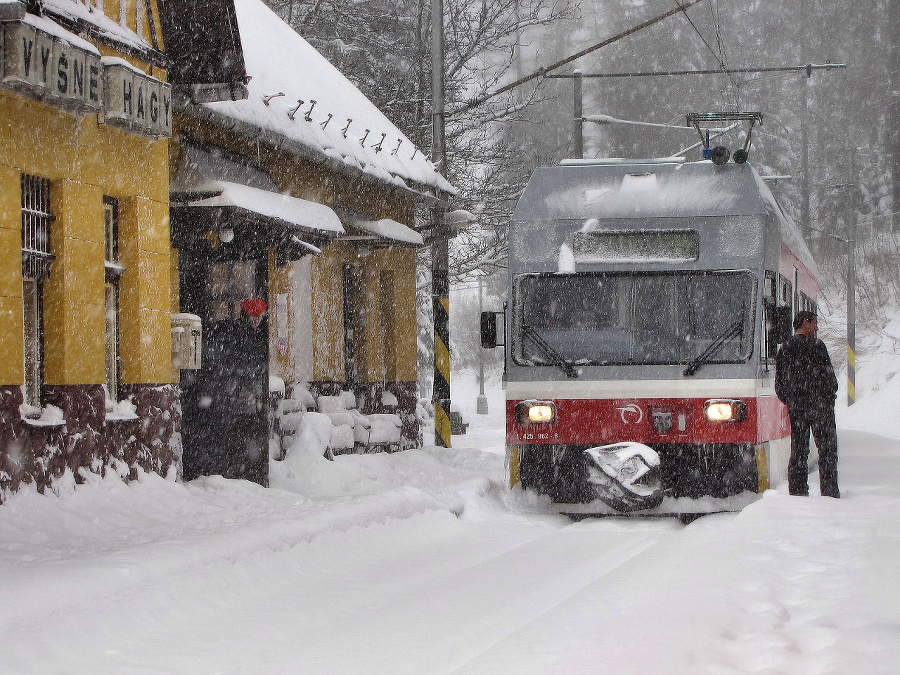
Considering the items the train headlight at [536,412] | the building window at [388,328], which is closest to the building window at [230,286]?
the train headlight at [536,412]

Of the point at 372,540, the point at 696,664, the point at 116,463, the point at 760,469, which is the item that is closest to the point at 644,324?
the point at 760,469

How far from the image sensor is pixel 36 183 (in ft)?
29.0

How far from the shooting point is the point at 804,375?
10.0 metres

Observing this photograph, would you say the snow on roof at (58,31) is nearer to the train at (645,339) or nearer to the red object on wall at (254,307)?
the red object on wall at (254,307)

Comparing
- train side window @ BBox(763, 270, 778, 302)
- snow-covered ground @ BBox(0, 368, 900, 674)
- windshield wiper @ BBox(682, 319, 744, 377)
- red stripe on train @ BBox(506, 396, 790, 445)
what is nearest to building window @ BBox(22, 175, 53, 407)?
snow-covered ground @ BBox(0, 368, 900, 674)

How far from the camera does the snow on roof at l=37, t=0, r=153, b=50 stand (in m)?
8.60

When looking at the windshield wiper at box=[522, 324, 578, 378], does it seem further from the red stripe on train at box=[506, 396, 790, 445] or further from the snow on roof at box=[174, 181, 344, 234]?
the snow on roof at box=[174, 181, 344, 234]

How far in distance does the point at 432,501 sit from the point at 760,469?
8.96 feet

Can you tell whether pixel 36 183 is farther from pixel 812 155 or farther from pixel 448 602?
pixel 812 155

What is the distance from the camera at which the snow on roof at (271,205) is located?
1064 cm

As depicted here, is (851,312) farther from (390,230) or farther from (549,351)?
(549,351)

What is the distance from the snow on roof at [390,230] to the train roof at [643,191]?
4836 mm

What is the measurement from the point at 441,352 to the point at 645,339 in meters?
7.60

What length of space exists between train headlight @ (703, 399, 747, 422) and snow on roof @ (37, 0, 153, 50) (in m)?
5.45
